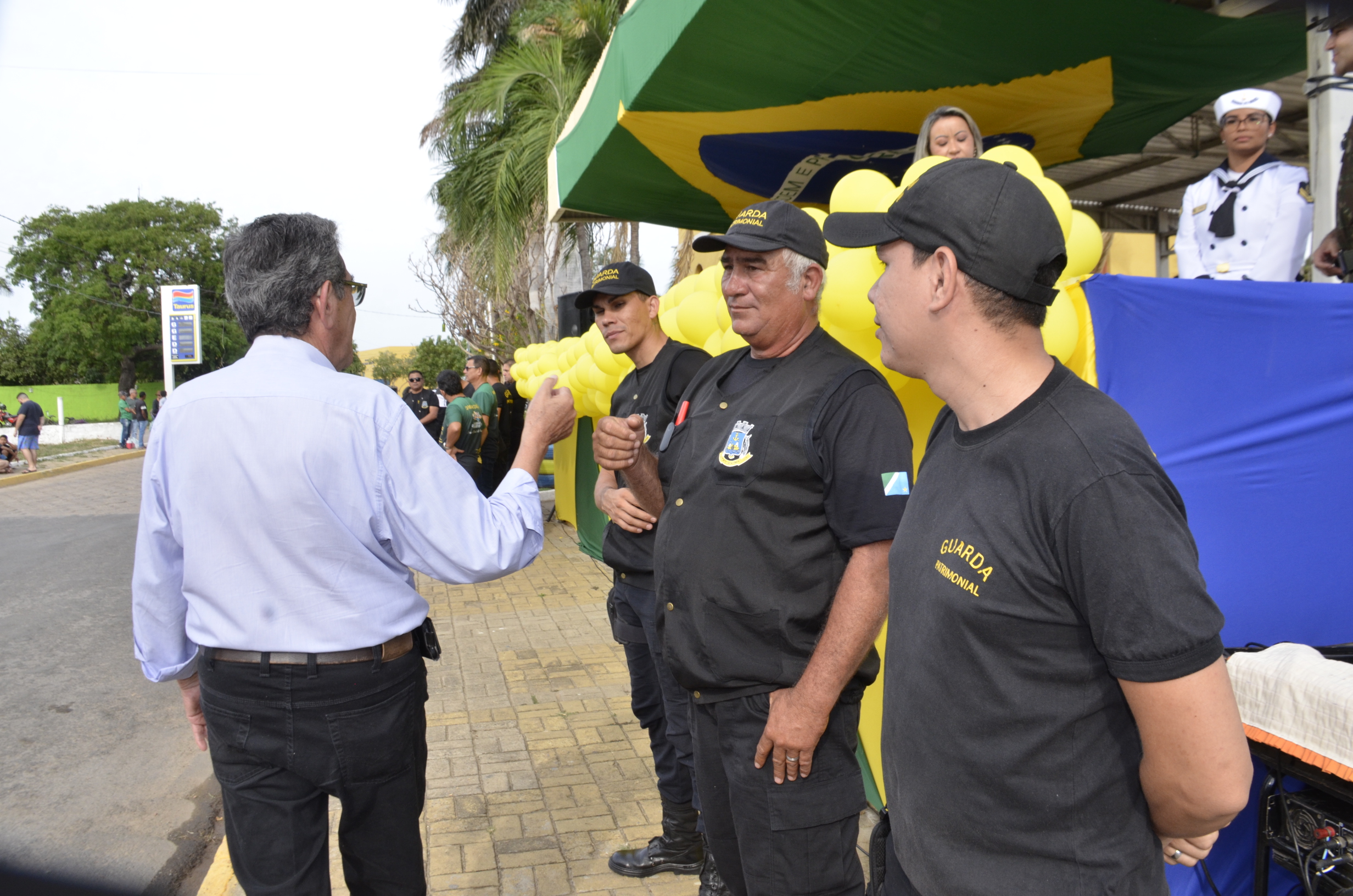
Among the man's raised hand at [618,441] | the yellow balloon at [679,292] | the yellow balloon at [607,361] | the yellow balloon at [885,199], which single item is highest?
the yellow balloon at [885,199]

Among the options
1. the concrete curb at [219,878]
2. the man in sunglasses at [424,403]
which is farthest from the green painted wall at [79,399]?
the concrete curb at [219,878]

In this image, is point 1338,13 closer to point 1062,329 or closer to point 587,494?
point 1062,329

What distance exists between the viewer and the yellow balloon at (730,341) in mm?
3418

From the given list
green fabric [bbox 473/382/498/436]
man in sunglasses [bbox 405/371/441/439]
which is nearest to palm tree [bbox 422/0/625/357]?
man in sunglasses [bbox 405/371/441/439]

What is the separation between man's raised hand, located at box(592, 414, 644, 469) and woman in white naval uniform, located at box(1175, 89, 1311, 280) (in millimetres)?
2198

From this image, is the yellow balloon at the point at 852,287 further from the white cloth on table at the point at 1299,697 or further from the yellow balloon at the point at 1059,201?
the white cloth on table at the point at 1299,697

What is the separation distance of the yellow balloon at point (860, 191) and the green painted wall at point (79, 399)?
5229cm

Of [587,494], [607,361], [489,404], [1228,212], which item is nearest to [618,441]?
[1228,212]

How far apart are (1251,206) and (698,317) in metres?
2.21

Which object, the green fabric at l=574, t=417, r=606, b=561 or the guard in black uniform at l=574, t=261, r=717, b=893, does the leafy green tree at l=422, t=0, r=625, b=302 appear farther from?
the guard in black uniform at l=574, t=261, r=717, b=893

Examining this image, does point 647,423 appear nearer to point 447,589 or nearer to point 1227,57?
point 1227,57

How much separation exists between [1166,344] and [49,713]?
5924 millimetres

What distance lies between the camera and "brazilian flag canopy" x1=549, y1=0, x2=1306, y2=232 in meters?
3.55

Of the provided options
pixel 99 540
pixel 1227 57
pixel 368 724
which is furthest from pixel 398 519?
pixel 99 540
